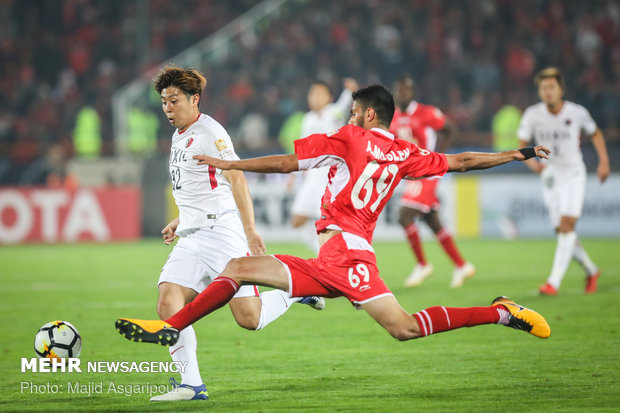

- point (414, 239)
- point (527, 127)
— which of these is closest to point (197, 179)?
point (527, 127)

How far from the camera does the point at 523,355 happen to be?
260 inches

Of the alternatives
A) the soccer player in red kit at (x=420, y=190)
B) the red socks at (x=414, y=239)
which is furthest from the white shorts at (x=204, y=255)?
the red socks at (x=414, y=239)

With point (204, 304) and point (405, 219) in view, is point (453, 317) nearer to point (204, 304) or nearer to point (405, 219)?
point (204, 304)

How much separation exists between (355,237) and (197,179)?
1.20m

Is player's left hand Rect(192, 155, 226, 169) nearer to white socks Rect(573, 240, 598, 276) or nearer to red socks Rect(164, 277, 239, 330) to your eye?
red socks Rect(164, 277, 239, 330)

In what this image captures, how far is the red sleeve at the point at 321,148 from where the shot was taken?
5.03 metres

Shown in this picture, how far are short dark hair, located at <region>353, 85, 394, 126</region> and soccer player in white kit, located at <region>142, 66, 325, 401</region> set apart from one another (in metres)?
0.89

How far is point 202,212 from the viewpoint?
5762 mm

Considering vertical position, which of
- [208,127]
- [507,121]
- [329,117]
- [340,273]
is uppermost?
[507,121]

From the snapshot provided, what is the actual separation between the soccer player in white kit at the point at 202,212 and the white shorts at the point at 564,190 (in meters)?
5.22

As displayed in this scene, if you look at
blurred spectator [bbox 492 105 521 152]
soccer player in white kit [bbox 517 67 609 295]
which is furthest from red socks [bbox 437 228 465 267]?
blurred spectator [bbox 492 105 521 152]

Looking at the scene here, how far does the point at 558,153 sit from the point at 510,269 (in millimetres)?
2996

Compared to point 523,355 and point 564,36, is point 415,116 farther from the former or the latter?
point 564,36

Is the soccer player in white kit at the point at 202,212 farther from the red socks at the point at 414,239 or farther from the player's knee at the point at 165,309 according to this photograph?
the red socks at the point at 414,239
